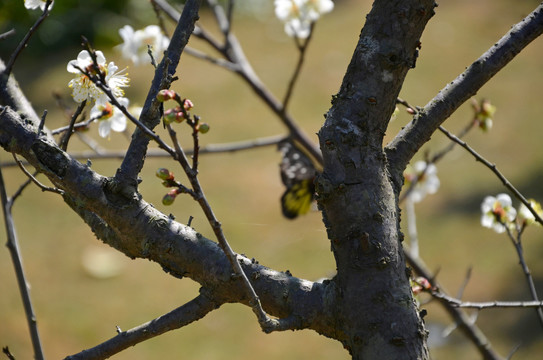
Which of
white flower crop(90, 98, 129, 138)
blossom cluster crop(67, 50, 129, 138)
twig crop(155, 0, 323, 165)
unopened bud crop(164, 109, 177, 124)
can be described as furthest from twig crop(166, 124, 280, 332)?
twig crop(155, 0, 323, 165)

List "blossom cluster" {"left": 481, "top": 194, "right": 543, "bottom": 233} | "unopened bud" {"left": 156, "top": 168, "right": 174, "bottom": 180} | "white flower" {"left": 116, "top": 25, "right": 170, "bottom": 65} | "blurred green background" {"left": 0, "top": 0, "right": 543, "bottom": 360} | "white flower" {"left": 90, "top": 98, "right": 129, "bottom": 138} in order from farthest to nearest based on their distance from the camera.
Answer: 1. "blurred green background" {"left": 0, "top": 0, "right": 543, "bottom": 360}
2. "white flower" {"left": 116, "top": 25, "right": 170, "bottom": 65}
3. "blossom cluster" {"left": 481, "top": 194, "right": 543, "bottom": 233}
4. "white flower" {"left": 90, "top": 98, "right": 129, "bottom": 138}
5. "unopened bud" {"left": 156, "top": 168, "right": 174, "bottom": 180}

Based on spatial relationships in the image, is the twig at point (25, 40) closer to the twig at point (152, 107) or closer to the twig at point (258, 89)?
the twig at point (152, 107)

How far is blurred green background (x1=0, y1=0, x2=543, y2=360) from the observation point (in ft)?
10.2

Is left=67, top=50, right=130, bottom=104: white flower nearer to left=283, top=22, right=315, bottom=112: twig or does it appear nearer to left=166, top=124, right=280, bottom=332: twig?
left=166, top=124, right=280, bottom=332: twig

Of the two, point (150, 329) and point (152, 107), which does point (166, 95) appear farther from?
point (150, 329)

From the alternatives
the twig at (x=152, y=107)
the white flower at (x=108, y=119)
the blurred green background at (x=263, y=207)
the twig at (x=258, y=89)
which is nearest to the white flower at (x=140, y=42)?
the twig at (x=258, y=89)

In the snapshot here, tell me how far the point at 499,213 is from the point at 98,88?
1.00 meters

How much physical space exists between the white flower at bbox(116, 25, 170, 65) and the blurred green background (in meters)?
0.22

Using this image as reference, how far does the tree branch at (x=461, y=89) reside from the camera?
93 cm

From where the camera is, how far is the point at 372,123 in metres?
0.86

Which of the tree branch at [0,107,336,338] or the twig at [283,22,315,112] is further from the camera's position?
the twig at [283,22,315,112]

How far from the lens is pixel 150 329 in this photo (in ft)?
2.81

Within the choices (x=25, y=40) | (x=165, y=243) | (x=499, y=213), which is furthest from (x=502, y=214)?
(x=25, y=40)

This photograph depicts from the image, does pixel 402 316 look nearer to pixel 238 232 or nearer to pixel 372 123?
pixel 372 123
